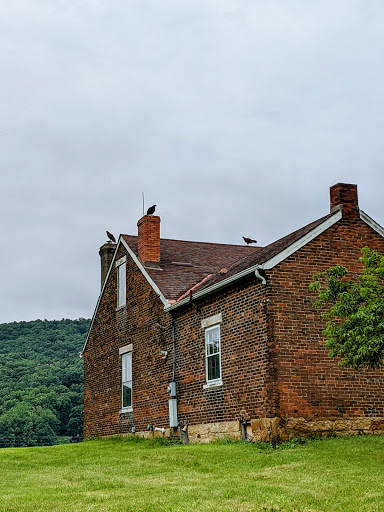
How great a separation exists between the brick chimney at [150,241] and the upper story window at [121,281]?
1689 millimetres

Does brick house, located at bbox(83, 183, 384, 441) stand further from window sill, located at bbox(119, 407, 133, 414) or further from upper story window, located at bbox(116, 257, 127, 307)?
upper story window, located at bbox(116, 257, 127, 307)

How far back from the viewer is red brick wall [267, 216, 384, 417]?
18.6 meters

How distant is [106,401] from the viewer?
93.5ft

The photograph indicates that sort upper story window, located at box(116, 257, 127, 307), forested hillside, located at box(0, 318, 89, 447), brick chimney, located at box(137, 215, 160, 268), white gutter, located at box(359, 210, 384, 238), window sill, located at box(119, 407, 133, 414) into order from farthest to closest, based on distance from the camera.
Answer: forested hillside, located at box(0, 318, 89, 447) → upper story window, located at box(116, 257, 127, 307) → brick chimney, located at box(137, 215, 160, 268) → window sill, located at box(119, 407, 133, 414) → white gutter, located at box(359, 210, 384, 238)

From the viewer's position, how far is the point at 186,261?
27641 millimetres

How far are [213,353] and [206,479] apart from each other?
294 inches

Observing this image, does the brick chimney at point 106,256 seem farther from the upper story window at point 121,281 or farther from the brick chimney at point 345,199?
the brick chimney at point 345,199

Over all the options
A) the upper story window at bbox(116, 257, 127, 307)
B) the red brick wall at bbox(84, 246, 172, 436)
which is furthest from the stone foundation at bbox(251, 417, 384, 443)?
the upper story window at bbox(116, 257, 127, 307)

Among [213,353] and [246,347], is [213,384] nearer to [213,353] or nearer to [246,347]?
[213,353]

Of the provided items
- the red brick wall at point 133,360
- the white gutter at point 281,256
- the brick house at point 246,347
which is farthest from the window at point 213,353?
the red brick wall at point 133,360

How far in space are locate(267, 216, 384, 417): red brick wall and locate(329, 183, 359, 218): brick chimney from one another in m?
1.36

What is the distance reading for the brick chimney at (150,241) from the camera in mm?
26547

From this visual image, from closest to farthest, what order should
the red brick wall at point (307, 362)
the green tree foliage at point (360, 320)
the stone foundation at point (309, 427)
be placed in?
the green tree foliage at point (360, 320) → the stone foundation at point (309, 427) → the red brick wall at point (307, 362)

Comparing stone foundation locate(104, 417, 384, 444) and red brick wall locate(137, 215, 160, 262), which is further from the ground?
red brick wall locate(137, 215, 160, 262)
